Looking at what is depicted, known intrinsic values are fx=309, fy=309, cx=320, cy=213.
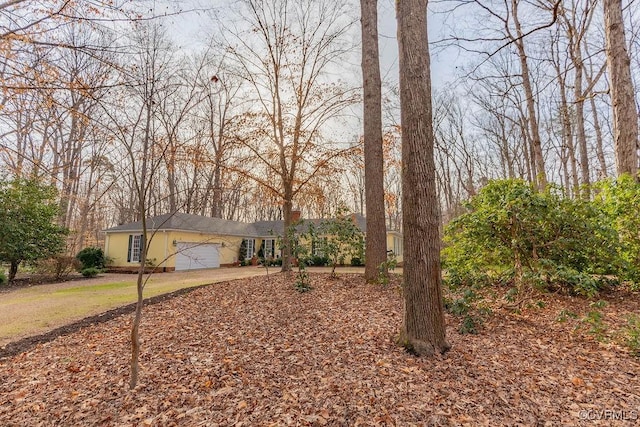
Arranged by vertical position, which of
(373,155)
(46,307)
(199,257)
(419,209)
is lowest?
(46,307)

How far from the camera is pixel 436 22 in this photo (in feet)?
19.5

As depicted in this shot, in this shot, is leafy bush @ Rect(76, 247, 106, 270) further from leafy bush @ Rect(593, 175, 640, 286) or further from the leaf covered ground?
leafy bush @ Rect(593, 175, 640, 286)

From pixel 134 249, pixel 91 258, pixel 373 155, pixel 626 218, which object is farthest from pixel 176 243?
pixel 626 218

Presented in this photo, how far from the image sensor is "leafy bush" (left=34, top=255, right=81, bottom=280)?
11.3 meters

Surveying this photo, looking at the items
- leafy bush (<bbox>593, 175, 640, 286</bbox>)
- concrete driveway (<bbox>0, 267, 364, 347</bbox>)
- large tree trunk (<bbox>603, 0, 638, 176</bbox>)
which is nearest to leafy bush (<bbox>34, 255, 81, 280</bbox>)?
concrete driveway (<bbox>0, 267, 364, 347</bbox>)

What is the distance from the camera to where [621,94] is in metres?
5.82

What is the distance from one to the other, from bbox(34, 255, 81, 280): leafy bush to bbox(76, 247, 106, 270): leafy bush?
113 inches

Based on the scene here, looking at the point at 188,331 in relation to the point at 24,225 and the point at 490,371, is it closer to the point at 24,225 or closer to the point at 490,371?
the point at 490,371

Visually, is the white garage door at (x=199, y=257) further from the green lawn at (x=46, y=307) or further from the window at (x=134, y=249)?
the green lawn at (x=46, y=307)

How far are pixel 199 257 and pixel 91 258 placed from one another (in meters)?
4.87

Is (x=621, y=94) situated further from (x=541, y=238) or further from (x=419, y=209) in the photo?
(x=419, y=209)

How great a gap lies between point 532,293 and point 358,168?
626 centimetres

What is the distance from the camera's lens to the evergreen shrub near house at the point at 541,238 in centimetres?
511

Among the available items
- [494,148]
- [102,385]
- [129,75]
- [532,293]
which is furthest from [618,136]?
[494,148]
